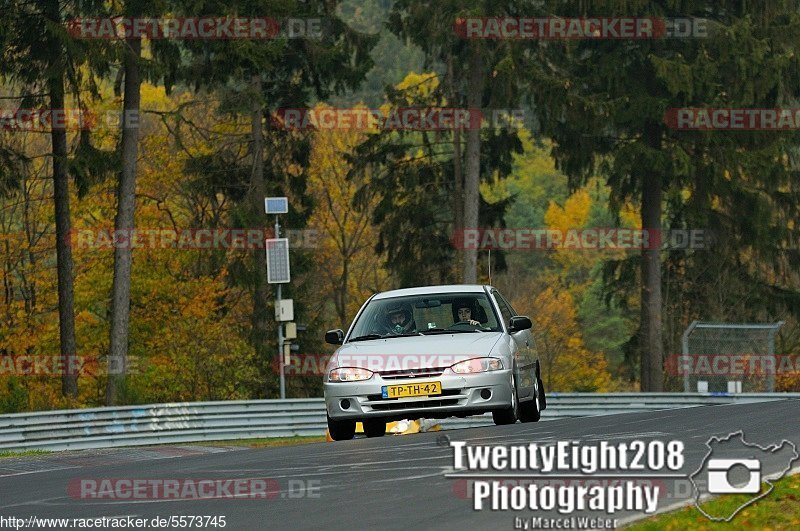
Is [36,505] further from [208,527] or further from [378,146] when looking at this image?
[378,146]

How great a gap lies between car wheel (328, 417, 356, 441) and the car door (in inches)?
76.2

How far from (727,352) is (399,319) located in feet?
57.8

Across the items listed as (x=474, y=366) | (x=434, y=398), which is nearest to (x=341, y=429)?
(x=434, y=398)

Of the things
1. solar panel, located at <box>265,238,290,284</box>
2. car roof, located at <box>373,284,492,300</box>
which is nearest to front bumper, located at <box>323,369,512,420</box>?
car roof, located at <box>373,284,492,300</box>

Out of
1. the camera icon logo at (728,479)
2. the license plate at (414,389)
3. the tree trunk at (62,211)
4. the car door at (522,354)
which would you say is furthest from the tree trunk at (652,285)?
the camera icon logo at (728,479)

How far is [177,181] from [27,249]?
18.2ft

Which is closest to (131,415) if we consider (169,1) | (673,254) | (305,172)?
(169,1)

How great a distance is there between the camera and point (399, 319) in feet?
56.9

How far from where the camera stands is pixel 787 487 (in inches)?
437

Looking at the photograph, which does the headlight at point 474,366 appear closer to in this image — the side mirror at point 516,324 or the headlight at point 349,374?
the headlight at point 349,374

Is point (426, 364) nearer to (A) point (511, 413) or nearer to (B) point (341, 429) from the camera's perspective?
(A) point (511, 413)

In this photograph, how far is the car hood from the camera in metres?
16.2

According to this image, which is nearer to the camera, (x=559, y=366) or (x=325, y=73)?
(x=325, y=73)

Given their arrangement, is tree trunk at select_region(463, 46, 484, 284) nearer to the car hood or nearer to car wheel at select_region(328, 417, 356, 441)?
car wheel at select_region(328, 417, 356, 441)
